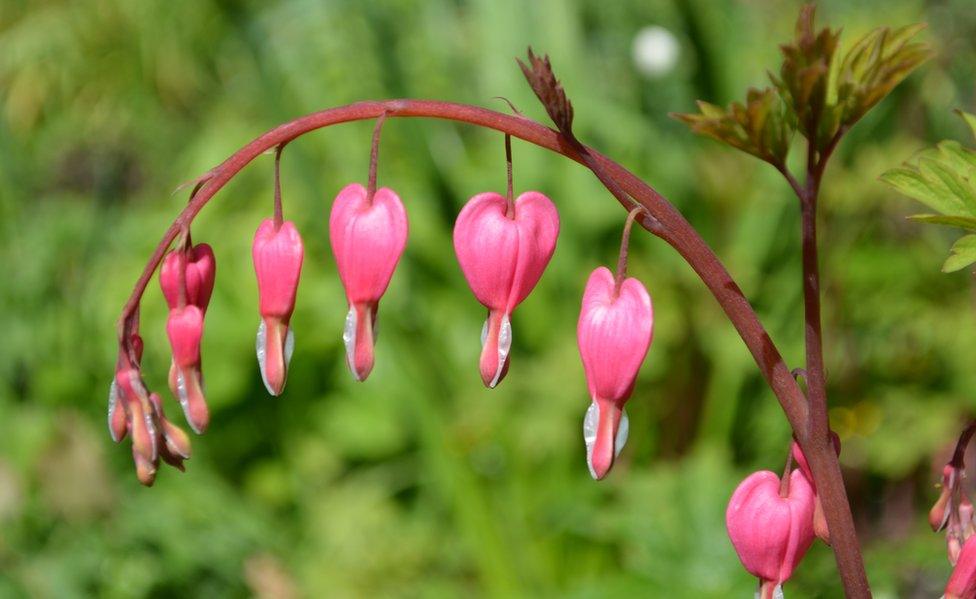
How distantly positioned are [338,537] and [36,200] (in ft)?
5.49

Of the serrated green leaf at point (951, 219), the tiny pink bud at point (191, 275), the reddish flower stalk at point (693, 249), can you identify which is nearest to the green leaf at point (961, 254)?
the serrated green leaf at point (951, 219)

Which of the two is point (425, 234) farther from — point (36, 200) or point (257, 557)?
point (36, 200)

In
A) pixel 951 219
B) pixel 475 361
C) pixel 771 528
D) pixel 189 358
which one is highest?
pixel 951 219

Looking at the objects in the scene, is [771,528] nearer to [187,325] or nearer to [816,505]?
[816,505]

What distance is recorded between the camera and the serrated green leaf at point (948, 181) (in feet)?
2.81

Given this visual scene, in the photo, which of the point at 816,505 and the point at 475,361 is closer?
the point at 816,505

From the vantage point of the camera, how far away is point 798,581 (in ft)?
5.75

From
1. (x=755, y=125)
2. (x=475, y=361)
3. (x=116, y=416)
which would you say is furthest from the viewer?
(x=475, y=361)

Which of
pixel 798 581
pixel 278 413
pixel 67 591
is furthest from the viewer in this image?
pixel 278 413

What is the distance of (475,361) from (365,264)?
6.75ft

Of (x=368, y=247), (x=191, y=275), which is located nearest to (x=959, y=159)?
(x=368, y=247)

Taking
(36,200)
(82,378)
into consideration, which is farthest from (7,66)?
(82,378)

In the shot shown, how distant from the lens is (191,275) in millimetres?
932

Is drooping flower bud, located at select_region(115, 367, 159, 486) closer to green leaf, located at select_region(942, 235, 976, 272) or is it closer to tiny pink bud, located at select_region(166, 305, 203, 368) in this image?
tiny pink bud, located at select_region(166, 305, 203, 368)
